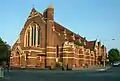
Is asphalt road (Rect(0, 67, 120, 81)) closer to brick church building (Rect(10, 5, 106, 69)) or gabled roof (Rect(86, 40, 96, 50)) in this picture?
brick church building (Rect(10, 5, 106, 69))

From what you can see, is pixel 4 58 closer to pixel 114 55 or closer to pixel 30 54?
pixel 30 54

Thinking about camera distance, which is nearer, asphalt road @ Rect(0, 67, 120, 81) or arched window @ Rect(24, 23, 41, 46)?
asphalt road @ Rect(0, 67, 120, 81)

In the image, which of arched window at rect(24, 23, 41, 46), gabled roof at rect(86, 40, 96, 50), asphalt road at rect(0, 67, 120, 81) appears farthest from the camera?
gabled roof at rect(86, 40, 96, 50)

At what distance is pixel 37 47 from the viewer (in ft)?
265

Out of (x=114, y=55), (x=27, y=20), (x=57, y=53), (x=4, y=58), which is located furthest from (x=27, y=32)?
(x=114, y=55)

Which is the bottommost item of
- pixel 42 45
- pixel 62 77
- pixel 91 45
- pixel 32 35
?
pixel 62 77

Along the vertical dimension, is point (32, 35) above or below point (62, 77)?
above

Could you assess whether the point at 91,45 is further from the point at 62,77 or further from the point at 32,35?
the point at 62,77

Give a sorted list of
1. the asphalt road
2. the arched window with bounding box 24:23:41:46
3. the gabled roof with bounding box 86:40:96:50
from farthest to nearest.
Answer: the gabled roof with bounding box 86:40:96:50, the arched window with bounding box 24:23:41:46, the asphalt road

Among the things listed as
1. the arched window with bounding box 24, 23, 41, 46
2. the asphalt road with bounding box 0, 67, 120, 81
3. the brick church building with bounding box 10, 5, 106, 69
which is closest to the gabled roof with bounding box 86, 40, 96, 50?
the brick church building with bounding box 10, 5, 106, 69

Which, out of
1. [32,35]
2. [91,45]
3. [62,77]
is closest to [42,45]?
[32,35]

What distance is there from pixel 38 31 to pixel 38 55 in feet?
24.7

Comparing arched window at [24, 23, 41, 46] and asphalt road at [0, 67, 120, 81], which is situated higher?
arched window at [24, 23, 41, 46]

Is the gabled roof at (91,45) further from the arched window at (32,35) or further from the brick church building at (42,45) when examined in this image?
the arched window at (32,35)
